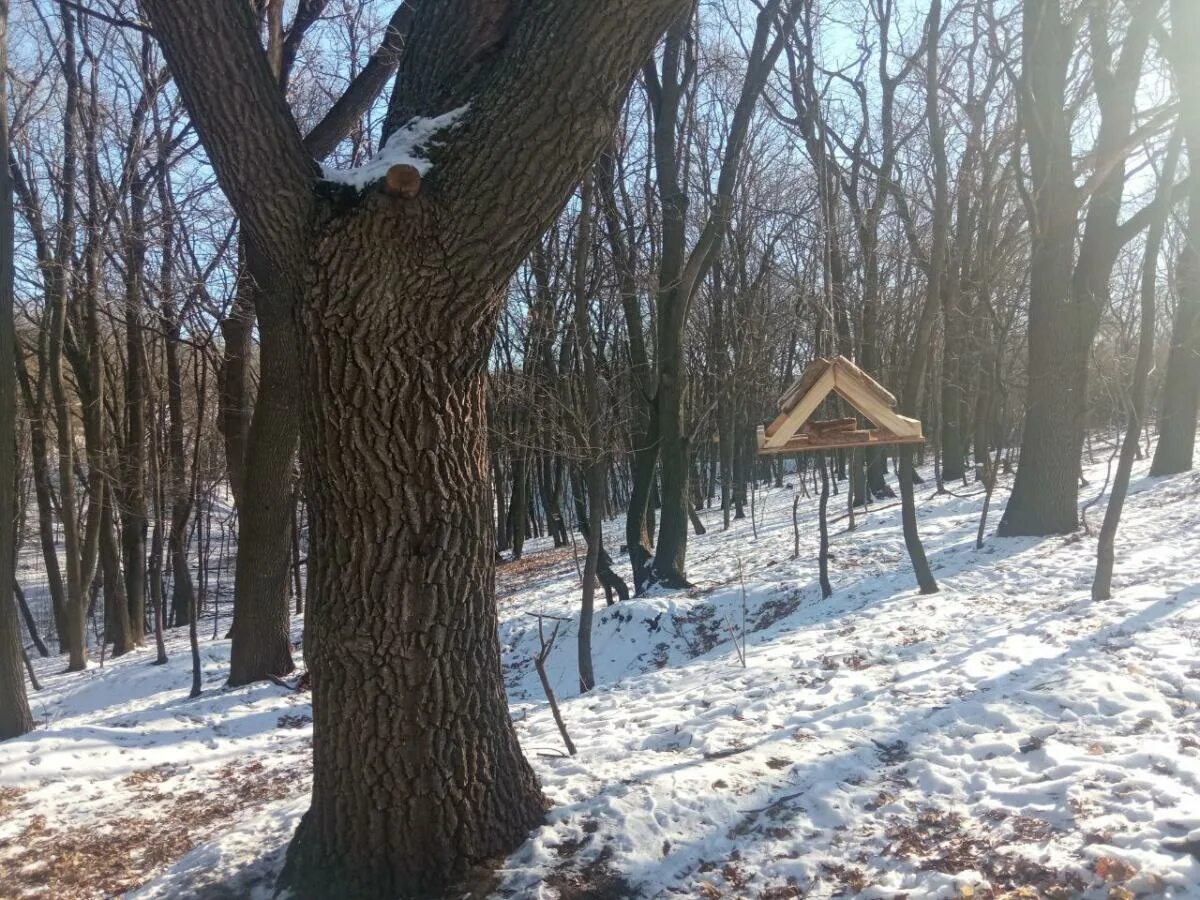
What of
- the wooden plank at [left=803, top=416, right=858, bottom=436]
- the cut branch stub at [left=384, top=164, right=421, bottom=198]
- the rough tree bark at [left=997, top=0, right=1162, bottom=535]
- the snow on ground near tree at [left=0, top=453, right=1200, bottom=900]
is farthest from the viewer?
the rough tree bark at [left=997, top=0, right=1162, bottom=535]

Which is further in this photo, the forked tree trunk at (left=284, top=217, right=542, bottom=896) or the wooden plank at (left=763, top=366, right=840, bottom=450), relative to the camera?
the wooden plank at (left=763, top=366, right=840, bottom=450)

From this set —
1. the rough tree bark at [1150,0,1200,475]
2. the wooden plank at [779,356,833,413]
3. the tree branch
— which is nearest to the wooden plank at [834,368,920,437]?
the wooden plank at [779,356,833,413]

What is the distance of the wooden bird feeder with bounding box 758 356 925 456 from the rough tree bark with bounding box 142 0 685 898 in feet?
5.98

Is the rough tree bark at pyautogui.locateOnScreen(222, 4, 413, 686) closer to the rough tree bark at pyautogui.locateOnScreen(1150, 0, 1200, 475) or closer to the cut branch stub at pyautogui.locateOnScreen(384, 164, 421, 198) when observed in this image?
the cut branch stub at pyautogui.locateOnScreen(384, 164, 421, 198)

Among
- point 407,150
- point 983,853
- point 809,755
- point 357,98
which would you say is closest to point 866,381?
point 809,755

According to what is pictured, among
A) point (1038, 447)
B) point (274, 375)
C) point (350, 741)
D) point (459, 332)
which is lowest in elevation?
point (350, 741)

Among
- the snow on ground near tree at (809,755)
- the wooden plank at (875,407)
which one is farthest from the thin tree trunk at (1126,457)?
the wooden plank at (875,407)

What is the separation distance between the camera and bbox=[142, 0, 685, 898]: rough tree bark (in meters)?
2.92

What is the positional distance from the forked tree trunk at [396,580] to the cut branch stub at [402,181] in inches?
4.5

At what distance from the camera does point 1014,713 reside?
456 centimetres

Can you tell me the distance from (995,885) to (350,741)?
8.35 ft

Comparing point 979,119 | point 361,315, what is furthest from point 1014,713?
point 979,119

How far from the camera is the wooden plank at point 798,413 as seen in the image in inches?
173

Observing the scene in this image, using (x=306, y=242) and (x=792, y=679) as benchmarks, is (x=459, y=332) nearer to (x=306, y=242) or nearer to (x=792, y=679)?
(x=306, y=242)
